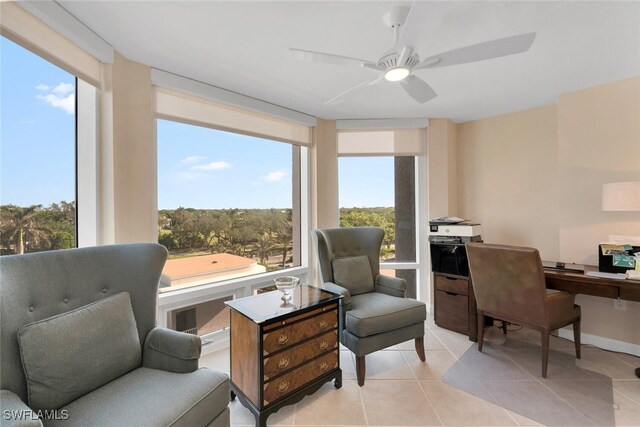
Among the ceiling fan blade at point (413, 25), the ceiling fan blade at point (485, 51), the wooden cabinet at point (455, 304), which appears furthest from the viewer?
the wooden cabinet at point (455, 304)

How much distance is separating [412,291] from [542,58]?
8.95 ft

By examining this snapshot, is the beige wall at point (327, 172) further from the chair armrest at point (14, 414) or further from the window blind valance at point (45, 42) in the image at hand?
the chair armrest at point (14, 414)

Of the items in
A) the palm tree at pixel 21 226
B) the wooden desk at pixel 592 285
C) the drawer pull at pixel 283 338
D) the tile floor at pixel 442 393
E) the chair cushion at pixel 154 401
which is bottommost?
the tile floor at pixel 442 393

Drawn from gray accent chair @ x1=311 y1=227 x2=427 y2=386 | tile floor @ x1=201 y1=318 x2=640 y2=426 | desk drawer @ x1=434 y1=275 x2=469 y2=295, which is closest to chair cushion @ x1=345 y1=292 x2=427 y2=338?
gray accent chair @ x1=311 y1=227 x2=427 y2=386

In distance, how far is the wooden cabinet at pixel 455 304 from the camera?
2.77 metres

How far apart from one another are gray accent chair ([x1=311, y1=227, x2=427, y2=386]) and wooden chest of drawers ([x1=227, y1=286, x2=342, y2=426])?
7.4 inches

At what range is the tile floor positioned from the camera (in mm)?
1717

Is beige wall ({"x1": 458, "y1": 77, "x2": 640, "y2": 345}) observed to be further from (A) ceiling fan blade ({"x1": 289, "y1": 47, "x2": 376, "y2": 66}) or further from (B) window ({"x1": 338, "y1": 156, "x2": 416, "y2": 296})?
(A) ceiling fan blade ({"x1": 289, "y1": 47, "x2": 376, "y2": 66})

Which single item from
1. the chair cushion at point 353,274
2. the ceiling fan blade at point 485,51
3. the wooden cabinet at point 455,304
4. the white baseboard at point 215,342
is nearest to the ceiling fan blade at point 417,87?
the ceiling fan blade at point 485,51

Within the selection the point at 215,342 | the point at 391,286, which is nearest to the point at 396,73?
the point at 391,286

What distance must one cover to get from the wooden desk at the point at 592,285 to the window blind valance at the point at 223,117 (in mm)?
2725

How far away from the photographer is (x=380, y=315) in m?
2.11

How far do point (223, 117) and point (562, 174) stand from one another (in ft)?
10.9

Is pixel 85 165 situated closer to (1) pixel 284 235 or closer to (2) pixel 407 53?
(1) pixel 284 235
